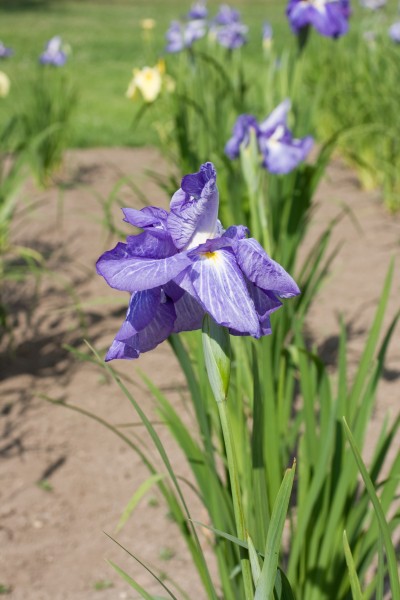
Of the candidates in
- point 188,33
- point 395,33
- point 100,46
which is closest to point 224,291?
point 188,33

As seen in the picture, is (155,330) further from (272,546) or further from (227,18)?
(227,18)

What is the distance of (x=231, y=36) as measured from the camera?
4.67m

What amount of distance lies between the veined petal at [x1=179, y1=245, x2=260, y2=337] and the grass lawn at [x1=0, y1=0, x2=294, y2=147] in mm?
3471

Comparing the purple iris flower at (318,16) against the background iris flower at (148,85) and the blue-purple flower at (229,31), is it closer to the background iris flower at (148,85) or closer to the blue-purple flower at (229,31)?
the background iris flower at (148,85)

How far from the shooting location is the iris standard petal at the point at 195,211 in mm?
904

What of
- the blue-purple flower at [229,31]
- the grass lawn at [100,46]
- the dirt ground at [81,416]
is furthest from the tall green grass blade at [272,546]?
the blue-purple flower at [229,31]

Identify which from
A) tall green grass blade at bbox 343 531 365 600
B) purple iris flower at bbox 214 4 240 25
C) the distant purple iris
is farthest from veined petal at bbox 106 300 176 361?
purple iris flower at bbox 214 4 240 25

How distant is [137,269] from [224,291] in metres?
0.10

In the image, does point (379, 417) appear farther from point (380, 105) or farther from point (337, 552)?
point (380, 105)

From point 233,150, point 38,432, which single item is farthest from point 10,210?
point 233,150

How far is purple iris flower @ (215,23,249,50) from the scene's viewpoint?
4621mm

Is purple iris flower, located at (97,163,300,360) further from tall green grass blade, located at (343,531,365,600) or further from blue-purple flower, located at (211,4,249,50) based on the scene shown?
blue-purple flower, located at (211,4,249,50)

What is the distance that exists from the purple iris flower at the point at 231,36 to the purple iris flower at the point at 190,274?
12.6ft

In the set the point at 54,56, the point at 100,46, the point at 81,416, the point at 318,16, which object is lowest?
the point at 81,416
